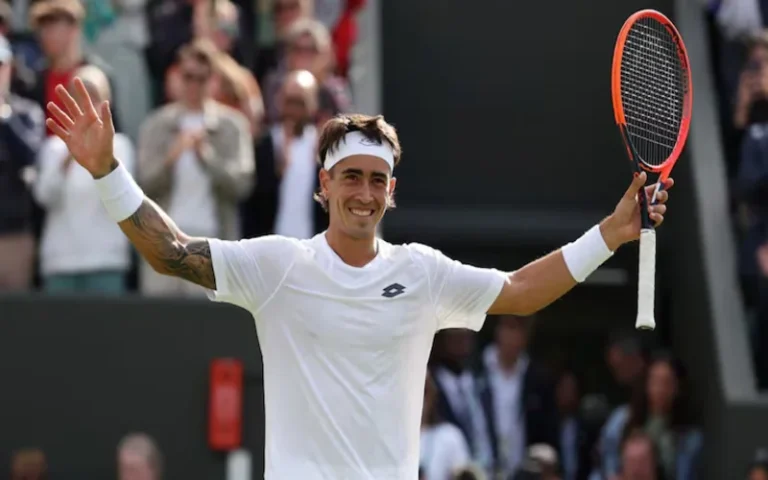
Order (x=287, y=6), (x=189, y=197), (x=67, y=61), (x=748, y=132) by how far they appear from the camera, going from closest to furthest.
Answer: (x=189, y=197)
(x=67, y=61)
(x=748, y=132)
(x=287, y=6)

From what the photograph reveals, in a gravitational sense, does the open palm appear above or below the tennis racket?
below

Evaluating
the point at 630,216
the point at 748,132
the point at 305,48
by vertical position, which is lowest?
the point at 630,216

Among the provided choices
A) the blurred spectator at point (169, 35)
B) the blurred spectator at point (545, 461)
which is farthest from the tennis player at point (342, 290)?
the blurred spectator at point (169, 35)

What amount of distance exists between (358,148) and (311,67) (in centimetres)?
525

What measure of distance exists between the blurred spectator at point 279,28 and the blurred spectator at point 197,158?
4.03ft

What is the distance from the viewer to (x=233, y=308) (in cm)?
1052

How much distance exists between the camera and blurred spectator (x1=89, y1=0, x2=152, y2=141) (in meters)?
11.8

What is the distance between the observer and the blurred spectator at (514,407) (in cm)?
1087

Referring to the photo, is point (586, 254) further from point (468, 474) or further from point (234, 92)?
point (234, 92)

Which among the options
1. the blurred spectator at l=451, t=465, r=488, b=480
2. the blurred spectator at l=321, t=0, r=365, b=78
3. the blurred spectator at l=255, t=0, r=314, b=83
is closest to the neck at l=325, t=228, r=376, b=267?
the blurred spectator at l=451, t=465, r=488, b=480

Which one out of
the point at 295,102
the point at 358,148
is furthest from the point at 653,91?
the point at 295,102

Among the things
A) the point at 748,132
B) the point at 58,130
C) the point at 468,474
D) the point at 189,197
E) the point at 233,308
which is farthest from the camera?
the point at 748,132

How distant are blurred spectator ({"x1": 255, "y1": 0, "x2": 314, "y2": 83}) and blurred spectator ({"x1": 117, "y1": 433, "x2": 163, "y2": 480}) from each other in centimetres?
289

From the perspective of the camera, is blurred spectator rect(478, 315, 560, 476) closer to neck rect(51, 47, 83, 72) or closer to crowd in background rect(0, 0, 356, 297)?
crowd in background rect(0, 0, 356, 297)
